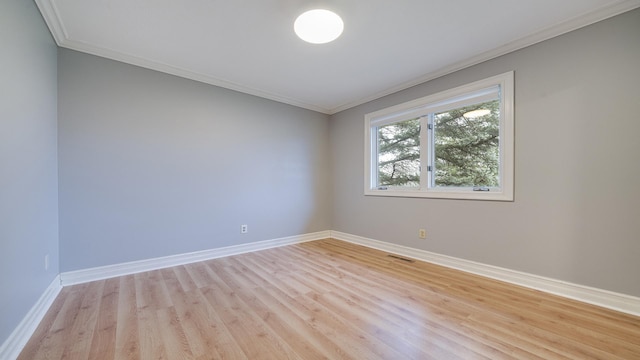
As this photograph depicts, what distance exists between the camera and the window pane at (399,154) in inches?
137

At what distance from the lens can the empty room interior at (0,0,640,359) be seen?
5.33ft

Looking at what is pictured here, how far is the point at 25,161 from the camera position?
5.59 feet

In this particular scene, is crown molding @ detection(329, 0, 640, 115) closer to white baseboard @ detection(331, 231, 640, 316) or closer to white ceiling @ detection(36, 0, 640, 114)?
white ceiling @ detection(36, 0, 640, 114)

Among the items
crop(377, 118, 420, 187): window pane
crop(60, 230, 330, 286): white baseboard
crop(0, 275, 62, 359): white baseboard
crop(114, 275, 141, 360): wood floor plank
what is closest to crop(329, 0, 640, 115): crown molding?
crop(377, 118, 420, 187): window pane

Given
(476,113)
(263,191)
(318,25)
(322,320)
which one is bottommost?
(322,320)

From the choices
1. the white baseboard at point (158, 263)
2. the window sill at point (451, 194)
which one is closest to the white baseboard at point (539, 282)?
the window sill at point (451, 194)

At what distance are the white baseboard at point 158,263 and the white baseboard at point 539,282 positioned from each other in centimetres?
195

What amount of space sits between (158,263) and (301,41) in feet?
9.67

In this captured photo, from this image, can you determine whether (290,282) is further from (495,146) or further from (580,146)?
(580,146)

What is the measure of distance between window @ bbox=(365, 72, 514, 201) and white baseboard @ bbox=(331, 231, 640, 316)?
0.75 metres

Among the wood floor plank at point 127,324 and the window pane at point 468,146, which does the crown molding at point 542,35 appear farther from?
the wood floor plank at point 127,324

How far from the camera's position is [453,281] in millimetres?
2535

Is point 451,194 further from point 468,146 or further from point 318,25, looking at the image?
point 318,25

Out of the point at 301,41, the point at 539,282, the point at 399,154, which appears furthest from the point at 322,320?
the point at 399,154
